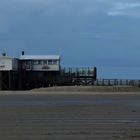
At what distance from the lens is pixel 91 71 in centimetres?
9581

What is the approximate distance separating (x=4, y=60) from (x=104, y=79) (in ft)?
54.7

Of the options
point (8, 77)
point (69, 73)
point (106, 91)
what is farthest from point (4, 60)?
point (106, 91)

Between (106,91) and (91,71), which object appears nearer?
(106,91)
